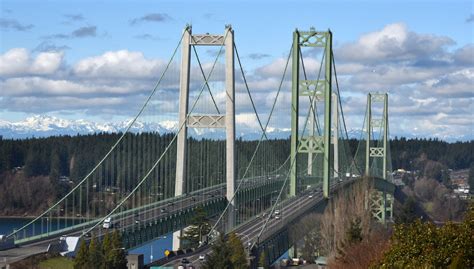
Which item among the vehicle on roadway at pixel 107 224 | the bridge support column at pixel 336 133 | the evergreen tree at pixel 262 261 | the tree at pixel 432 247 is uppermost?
the bridge support column at pixel 336 133

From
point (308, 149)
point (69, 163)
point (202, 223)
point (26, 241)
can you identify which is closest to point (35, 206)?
point (69, 163)

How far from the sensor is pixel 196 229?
45719mm

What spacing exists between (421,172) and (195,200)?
8949 cm

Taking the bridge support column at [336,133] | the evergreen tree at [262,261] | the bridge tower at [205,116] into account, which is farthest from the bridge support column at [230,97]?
the bridge support column at [336,133]

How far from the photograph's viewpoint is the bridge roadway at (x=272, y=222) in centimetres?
3556

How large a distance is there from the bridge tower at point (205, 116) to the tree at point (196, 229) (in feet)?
1.59

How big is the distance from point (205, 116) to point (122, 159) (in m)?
21.8

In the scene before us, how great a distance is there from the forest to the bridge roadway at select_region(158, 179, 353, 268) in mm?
4155

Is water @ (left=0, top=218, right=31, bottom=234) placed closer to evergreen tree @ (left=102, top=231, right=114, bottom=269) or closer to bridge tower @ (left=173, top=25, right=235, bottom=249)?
bridge tower @ (left=173, top=25, right=235, bottom=249)

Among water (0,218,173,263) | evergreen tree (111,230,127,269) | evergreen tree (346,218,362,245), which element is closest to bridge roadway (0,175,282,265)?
water (0,218,173,263)

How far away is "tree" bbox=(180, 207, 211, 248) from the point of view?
1773 inches

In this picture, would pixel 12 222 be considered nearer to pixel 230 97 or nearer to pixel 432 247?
pixel 230 97

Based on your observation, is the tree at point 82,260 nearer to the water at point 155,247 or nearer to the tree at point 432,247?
the tree at point 432,247

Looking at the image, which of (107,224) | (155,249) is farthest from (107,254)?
(155,249)
